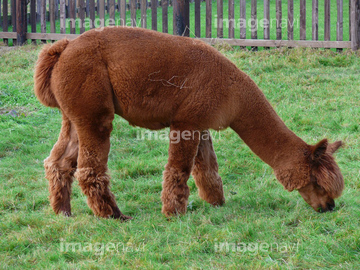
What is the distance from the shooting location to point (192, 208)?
5.16 metres

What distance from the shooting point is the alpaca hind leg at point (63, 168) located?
15.7 feet

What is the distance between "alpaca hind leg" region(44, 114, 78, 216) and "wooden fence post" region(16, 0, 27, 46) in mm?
7805

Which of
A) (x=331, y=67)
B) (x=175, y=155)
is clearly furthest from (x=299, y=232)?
(x=331, y=67)

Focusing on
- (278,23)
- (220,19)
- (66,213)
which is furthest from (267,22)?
(66,213)

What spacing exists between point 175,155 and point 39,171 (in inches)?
88.0

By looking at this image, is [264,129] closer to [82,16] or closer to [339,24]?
[339,24]

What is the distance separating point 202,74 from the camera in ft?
15.2

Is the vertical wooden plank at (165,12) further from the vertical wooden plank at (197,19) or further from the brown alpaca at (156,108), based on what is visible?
the brown alpaca at (156,108)

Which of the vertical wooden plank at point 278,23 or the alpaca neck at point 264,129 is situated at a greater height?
the vertical wooden plank at point 278,23

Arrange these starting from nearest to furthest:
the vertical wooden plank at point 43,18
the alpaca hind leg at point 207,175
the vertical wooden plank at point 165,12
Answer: the alpaca hind leg at point 207,175 < the vertical wooden plank at point 165,12 < the vertical wooden plank at point 43,18

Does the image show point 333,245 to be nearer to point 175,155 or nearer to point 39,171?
point 175,155

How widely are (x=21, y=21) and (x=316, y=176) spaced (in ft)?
30.6

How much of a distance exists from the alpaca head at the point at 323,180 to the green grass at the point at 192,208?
12 centimetres

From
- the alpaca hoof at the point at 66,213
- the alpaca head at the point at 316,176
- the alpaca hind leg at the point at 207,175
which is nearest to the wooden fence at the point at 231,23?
the alpaca hind leg at the point at 207,175
